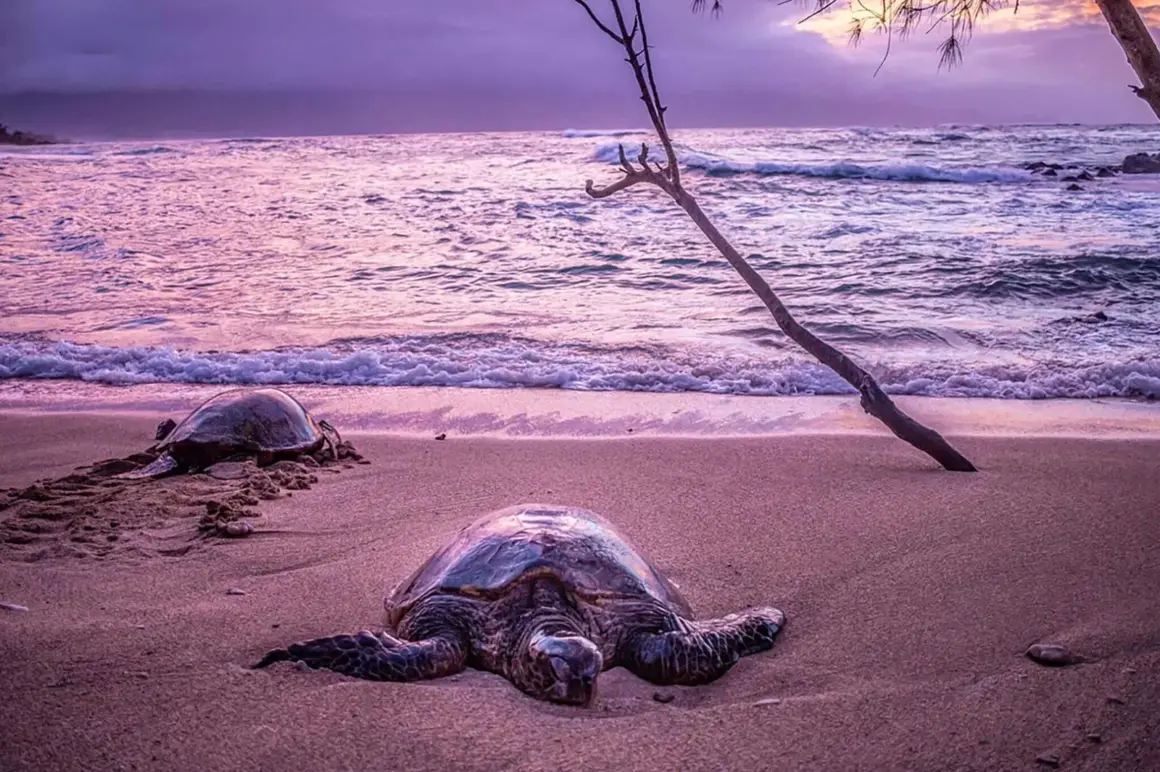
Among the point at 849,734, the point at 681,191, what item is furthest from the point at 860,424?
the point at 849,734

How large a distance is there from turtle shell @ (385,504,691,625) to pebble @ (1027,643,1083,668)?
1.27 meters

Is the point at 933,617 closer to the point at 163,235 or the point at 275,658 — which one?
the point at 275,658

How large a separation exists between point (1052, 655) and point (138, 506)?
4667 millimetres

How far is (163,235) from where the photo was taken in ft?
64.3

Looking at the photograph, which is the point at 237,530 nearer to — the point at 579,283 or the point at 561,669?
the point at 561,669

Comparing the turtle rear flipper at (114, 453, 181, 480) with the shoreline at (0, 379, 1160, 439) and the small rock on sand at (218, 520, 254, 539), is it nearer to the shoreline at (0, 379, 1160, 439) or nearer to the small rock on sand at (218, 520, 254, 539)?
the small rock on sand at (218, 520, 254, 539)

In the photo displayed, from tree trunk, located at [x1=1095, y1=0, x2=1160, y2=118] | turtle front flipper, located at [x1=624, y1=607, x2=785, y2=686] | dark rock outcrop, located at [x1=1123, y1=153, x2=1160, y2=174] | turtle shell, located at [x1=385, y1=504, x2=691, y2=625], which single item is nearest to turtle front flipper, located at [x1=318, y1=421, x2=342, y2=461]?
turtle shell, located at [x1=385, y1=504, x2=691, y2=625]

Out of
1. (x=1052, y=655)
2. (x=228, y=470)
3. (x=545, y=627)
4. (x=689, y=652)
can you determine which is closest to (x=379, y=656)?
(x=545, y=627)

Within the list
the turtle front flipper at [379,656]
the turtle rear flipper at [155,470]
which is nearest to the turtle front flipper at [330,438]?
the turtle rear flipper at [155,470]

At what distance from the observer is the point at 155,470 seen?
6273mm

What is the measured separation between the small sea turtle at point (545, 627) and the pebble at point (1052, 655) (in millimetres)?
922

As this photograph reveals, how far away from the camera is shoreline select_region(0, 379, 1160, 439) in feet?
24.1

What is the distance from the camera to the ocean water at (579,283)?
378 inches

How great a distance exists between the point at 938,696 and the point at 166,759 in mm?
2459
